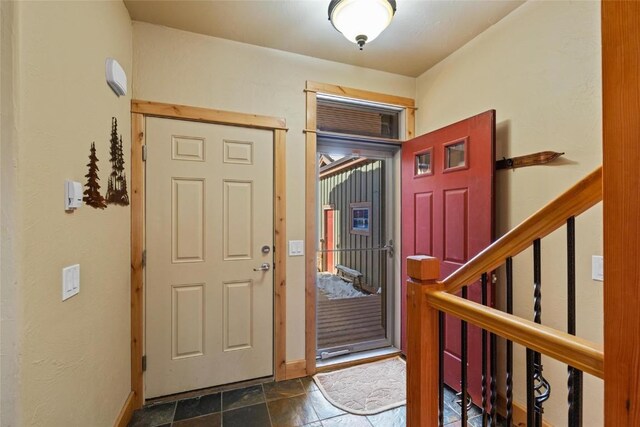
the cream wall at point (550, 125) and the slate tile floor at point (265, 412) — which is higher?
the cream wall at point (550, 125)

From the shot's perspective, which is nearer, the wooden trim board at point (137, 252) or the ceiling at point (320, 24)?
the ceiling at point (320, 24)

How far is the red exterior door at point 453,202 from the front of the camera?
77.1 inches

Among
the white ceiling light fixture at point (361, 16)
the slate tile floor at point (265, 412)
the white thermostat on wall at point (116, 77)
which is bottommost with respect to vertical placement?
the slate tile floor at point (265, 412)

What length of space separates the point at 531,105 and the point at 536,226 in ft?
4.52

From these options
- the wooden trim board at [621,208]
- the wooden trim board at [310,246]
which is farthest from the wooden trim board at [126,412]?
the wooden trim board at [621,208]

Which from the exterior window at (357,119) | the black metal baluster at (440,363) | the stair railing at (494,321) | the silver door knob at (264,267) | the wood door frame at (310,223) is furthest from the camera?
the exterior window at (357,119)

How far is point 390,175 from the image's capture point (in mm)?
2908

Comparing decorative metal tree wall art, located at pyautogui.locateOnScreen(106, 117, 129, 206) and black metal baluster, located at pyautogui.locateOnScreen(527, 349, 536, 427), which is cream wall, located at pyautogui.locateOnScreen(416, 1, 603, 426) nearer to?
black metal baluster, located at pyautogui.locateOnScreen(527, 349, 536, 427)

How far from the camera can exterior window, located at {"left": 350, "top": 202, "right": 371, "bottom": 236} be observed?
294 cm

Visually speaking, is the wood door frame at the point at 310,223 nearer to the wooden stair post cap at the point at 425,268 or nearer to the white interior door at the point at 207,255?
the white interior door at the point at 207,255

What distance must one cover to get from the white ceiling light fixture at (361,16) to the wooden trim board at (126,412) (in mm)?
2716

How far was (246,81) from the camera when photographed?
7.59 ft

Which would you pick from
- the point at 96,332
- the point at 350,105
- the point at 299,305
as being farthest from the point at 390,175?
the point at 96,332

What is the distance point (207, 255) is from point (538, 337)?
2067mm
